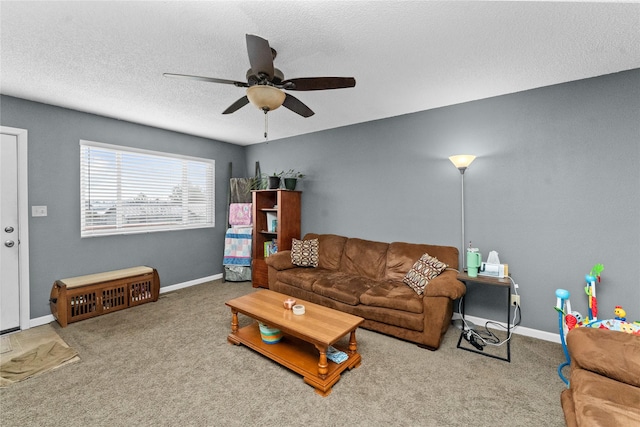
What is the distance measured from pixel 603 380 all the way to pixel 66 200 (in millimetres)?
5180

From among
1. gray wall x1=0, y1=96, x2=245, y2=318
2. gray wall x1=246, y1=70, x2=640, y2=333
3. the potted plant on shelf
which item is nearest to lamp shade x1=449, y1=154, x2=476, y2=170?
gray wall x1=246, y1=70, x2=640, y2=333

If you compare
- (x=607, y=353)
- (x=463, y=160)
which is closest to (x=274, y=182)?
(x=463, y=160)

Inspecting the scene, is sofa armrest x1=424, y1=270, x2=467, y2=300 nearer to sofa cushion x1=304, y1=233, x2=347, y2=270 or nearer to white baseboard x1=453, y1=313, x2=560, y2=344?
white baseboard x1=453, y1=313, x2=560, y2=344

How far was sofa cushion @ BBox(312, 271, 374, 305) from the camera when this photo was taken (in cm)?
303

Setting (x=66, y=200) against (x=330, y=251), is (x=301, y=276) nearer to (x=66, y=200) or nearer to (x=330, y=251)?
(x=330, y=251)

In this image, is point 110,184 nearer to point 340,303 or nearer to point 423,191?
point 340,303

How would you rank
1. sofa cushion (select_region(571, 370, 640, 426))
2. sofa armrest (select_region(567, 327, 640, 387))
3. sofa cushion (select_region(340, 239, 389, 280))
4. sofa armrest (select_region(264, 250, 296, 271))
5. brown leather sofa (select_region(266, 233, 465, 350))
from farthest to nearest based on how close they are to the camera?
sofa armrest (select_region(264, 250, 296, 271))
sofa cushion (select_region(340, 239, 389, 280))
brown leather sofa (select_region(266, 233, 465, 350))
sofa armrest (select_region(567, 327, 640, 387))
sofa cushion (select_region(571, 370, 640, 426))

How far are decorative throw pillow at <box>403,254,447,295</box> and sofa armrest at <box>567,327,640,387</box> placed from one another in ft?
3.96

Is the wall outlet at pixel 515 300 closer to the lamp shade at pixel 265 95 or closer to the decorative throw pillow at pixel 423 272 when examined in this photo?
the decorative throw pillow at pixel 423 272

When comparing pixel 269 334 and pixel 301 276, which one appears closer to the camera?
pixel 269 334

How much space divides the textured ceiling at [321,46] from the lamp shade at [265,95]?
1.30 feet

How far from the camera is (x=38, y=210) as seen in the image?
125 inches

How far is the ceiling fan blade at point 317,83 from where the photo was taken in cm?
193

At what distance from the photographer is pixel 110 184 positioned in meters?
3.79
